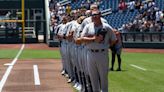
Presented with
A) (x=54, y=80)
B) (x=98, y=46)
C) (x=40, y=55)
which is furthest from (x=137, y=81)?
(x=40, y=55)

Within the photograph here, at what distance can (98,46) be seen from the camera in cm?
996

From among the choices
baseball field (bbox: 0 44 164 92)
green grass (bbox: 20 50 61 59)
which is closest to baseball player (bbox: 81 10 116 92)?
baseball field (bbox: 0 44 164 92)

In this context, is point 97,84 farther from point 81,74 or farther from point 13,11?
point 13,11

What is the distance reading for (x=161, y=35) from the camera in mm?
37469

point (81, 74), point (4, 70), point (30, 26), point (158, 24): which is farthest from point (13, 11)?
point (81, 74)

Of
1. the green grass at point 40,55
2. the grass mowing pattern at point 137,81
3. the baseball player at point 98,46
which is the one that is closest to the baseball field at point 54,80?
the grass mowing pattern at point 137,81

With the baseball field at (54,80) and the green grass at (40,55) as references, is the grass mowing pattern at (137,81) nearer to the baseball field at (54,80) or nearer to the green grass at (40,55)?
the baseball field at (54,80)

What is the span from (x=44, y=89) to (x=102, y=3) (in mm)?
33984

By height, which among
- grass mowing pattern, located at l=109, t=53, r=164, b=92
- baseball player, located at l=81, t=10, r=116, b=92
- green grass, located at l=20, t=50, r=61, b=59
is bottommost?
green grass, located at l=20, t=50, r=61, b=59

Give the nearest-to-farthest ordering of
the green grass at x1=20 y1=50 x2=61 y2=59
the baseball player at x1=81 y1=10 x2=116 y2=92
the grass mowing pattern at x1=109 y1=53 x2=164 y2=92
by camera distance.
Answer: the baseball player at x1=81 y1=10 x2=116 y2=92
the grass mowing pattern at x1=109 y1=53 x2=164 y2=92
the green grass at x1=20 y1=50 x2=61 y2=59

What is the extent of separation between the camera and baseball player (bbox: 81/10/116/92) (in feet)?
32.3

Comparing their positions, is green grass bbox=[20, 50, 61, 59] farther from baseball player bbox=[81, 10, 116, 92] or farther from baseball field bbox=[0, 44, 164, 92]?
baseball player bbox=[81, 10, 116, 92]

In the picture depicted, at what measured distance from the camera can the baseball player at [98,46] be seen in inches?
388

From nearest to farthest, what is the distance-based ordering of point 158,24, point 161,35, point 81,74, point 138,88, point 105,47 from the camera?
point 105,47
point 81,74
point 138,88
point 161,35
point 158,24
